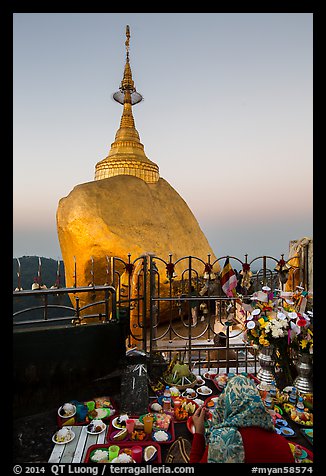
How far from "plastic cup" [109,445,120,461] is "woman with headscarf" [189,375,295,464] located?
73 centimetres

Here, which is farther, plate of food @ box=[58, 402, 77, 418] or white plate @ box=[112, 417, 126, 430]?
plate of food @ box=[58, 402, 77, 418]

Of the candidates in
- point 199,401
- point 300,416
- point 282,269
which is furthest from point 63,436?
point 282,269

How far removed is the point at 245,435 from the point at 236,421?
0.24 feet

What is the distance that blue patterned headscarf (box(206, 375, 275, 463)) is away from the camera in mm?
1404

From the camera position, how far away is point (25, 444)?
7.29 feet

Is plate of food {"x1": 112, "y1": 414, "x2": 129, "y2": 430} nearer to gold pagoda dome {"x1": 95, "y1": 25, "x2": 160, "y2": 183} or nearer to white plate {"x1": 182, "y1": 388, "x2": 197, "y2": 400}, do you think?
white plate {"x1": 182, "y1": 388, "x2": 197, "y2": 400}

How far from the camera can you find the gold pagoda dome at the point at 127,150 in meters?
9.68

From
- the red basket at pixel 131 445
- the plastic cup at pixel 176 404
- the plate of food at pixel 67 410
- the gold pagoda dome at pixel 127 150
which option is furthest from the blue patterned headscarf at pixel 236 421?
the gold pagoda dome at pixel 127 150

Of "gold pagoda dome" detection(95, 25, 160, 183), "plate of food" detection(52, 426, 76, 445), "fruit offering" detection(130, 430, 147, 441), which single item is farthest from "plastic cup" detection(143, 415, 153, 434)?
"gold pagoda dome" detection(95, 25, 160, 183)

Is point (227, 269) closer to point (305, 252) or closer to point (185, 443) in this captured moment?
point (305, 252)

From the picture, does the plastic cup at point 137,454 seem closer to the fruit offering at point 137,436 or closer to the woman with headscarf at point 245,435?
the fruit offering at point 137,436

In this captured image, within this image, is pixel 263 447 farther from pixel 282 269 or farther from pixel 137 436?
pixel 282 269
